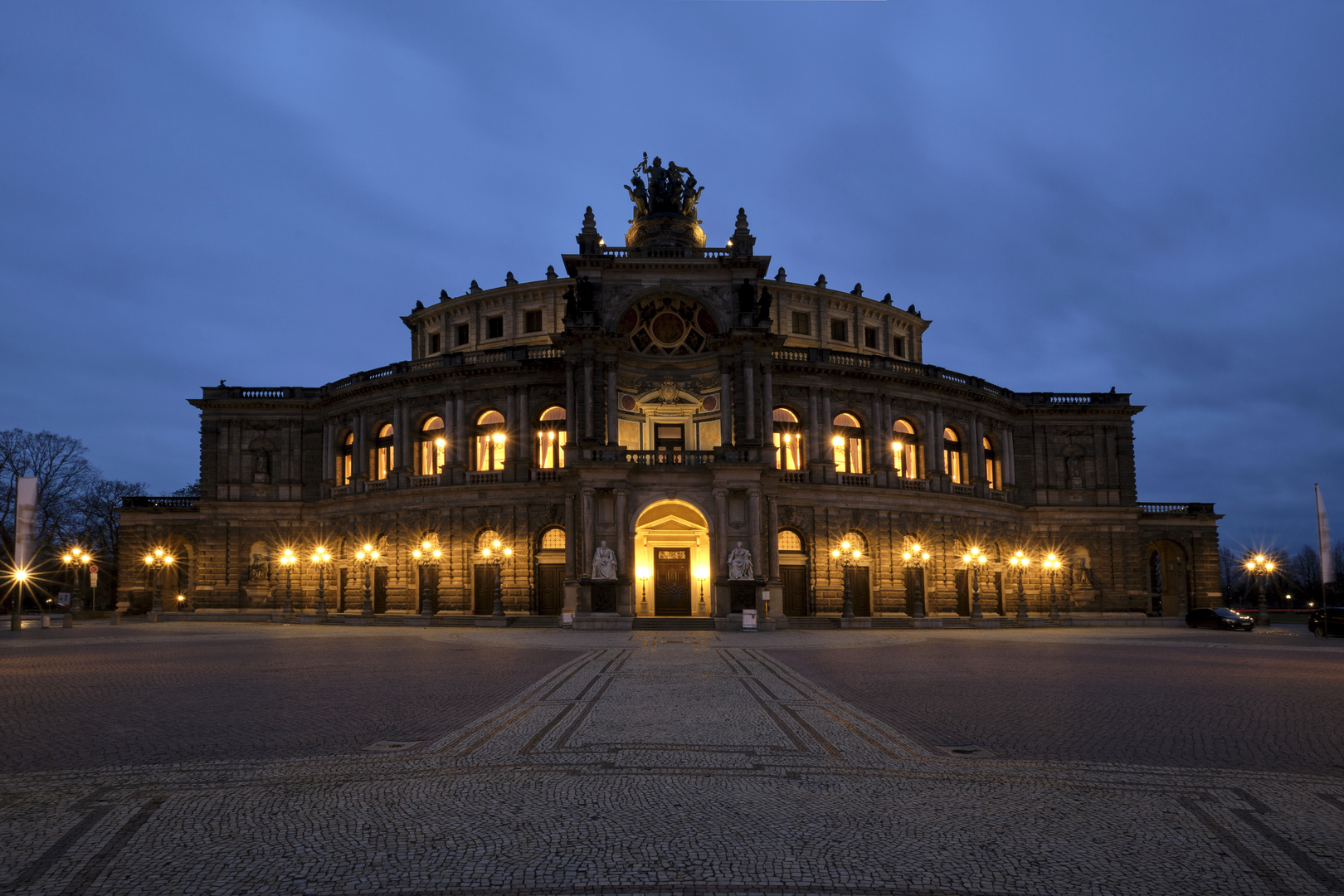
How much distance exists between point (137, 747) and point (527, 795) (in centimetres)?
598

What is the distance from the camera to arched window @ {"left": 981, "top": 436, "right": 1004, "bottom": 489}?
189 ft

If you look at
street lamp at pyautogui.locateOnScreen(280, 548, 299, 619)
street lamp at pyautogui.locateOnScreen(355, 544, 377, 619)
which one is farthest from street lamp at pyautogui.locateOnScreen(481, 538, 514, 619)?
street lamp at pyautogui.locateOnScreen(280, 548, 299, 619)

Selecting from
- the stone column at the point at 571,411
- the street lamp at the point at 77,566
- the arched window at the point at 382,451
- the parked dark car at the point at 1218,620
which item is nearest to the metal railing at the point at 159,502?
the street lamp at the point at 77,566

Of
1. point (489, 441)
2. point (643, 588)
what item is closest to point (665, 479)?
point (643, 588)

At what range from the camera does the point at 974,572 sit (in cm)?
4850

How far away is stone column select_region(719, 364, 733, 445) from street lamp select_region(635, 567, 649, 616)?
369 inches

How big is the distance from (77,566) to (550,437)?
35.2 meters

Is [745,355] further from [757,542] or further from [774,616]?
[774,616]

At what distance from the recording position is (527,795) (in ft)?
27.7

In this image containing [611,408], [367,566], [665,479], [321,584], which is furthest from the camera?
[367,566]

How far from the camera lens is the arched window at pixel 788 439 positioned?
5069cm

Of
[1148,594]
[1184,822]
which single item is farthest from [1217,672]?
[1148,594]

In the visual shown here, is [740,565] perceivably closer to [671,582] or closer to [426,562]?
[671,582]

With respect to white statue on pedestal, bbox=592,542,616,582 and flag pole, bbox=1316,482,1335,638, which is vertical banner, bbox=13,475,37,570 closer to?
white statue on pedestal, bbox=592,542,616,582
